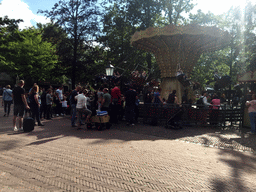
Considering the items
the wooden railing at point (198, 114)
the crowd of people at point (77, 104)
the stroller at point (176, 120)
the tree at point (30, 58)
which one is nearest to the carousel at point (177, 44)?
the wooden railing at point (198, 114)

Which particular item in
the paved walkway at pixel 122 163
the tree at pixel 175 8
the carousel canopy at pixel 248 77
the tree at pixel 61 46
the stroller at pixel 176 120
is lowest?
the paved walkway at pixel 122 163

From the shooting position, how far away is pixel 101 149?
6270 millimetres

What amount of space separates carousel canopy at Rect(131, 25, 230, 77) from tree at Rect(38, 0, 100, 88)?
364 inches

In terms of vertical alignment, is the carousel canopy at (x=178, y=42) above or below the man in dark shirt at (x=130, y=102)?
above

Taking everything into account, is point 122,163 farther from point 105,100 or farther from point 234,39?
point 234,39

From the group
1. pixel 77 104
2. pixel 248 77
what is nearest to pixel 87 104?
pixel 77 104

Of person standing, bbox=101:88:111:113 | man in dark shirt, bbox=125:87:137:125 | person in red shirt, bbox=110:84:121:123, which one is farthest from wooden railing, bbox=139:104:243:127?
person standing, bbox=101:88:111:113

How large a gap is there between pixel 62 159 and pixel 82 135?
2972mm

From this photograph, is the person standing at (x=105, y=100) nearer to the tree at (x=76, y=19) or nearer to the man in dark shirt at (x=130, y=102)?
the man in dark shirt at (x=130, y=102)

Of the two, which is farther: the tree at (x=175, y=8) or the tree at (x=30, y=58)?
the tree at (x=30, y=58)

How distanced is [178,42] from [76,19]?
44.1 ft

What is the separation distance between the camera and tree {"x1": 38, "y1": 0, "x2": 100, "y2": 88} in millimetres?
23875

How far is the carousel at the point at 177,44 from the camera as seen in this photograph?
1384cm

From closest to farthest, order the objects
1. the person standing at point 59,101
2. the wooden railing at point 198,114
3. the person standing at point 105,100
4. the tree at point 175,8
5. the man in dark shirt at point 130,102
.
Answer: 1. the person standing at point 105,100
2. the man in dark shirt at point 130,102
3. the wooden railing at point 198,114
4. the person standing at point 59,101
5. the tree at point 175,8
